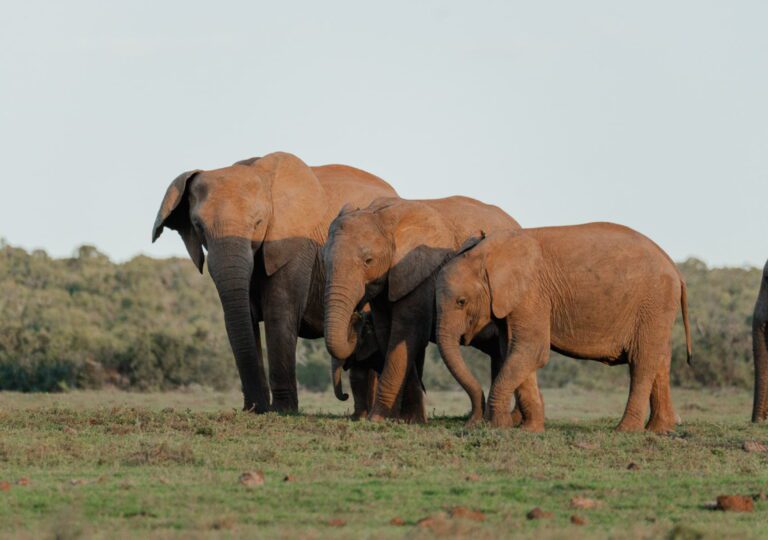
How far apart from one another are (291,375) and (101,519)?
7.42 meters

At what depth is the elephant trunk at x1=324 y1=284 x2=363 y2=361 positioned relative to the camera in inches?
657

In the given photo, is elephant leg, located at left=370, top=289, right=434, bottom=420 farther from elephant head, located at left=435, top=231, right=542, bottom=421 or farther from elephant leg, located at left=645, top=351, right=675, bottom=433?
elephant leg, located at left=645, top=351, right=675, bottom=433

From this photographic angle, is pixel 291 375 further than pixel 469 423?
Yes

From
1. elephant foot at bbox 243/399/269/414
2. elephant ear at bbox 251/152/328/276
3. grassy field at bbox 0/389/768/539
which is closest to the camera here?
grassy field at bbox 0/389/768/539

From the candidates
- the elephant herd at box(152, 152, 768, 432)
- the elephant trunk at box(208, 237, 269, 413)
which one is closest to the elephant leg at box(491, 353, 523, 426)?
the elephant herd at box(152, 152, 768, 432)

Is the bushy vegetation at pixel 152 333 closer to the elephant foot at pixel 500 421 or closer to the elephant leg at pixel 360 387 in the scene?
the elephant leg at pixel 360 387

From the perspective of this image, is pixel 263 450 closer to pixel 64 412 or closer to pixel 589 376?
pixel 64 412

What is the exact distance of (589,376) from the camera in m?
39.7

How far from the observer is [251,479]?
12.1 meters

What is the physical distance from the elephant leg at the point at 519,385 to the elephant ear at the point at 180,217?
3.67 meters

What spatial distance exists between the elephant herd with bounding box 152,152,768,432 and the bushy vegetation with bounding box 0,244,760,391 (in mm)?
15013

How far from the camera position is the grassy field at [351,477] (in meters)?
10.5

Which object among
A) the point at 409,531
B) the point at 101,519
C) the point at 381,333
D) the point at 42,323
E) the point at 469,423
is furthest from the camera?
the point at 42,323

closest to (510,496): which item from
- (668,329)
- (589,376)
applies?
(668,329)
